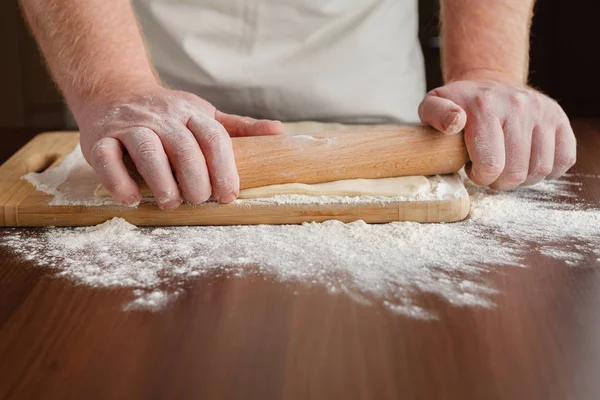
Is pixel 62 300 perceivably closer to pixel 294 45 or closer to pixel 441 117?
pixel 441 117

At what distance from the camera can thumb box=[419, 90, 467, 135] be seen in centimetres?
102

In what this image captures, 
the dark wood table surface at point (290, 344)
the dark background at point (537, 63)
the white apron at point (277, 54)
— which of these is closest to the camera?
the dark wood table surface at point (290, 344)

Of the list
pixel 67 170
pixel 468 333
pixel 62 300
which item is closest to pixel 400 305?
pixel 468 333

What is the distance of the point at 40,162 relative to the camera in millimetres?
1290

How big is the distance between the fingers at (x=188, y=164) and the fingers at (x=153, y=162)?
0.4 inches

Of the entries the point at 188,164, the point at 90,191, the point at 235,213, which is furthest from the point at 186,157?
the point at 90,191

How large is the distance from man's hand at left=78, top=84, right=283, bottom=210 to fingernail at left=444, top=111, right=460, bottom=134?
0.32m

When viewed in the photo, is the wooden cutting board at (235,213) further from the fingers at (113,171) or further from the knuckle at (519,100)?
the knuckle at (519,100)

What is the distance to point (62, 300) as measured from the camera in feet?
2.46

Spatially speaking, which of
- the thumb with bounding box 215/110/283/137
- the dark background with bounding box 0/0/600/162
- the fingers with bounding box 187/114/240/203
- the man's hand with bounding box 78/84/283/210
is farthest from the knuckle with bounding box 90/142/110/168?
the dark background with bounding box 0/0/600/162

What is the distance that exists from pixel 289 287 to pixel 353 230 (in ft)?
0.65

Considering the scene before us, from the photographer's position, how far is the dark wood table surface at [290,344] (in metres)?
0.58

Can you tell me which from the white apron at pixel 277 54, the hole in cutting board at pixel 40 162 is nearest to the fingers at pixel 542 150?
the white apron at pixel 277 54

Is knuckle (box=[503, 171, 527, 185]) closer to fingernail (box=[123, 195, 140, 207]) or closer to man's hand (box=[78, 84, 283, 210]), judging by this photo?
man's hand (box=[78, 84, 283, 210])
